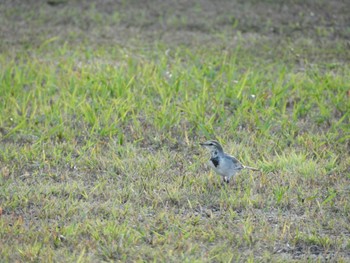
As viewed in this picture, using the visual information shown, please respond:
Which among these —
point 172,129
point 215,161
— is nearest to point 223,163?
point 215,161

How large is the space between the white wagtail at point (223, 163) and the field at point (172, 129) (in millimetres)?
149

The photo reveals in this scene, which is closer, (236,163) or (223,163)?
(223,163)

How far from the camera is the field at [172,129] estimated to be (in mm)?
5219

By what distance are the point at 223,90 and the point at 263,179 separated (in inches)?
74.8

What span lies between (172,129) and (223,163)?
1.31 meters

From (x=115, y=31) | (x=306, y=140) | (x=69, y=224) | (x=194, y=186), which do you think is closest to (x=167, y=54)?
(x=115, y=31)

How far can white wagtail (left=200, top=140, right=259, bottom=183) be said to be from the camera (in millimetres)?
5973

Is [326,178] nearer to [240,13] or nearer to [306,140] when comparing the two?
[306,140]

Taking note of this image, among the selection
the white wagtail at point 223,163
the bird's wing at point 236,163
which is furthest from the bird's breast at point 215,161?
the bird's wing at point 236,163

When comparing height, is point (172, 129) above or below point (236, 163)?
below

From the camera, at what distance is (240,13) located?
10.3 m

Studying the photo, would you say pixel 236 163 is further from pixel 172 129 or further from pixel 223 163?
pixel 172 129

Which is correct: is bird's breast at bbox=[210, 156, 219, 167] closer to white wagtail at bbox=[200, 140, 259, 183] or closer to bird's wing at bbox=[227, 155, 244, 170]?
white wagtail at bbox=[200, 140, 259, 183]

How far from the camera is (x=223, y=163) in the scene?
5965mm
